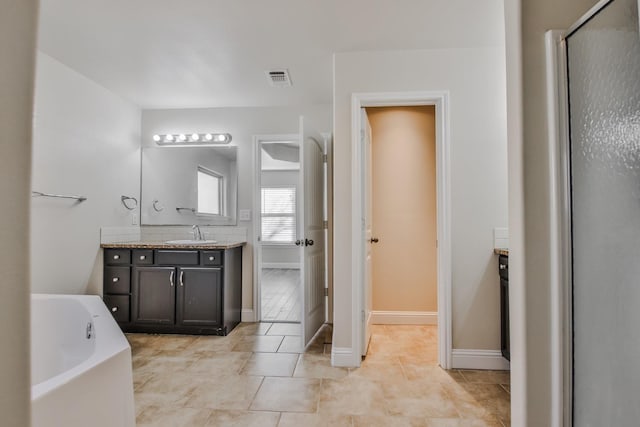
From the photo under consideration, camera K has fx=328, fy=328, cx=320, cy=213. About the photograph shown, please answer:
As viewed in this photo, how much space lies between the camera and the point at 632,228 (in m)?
0.97

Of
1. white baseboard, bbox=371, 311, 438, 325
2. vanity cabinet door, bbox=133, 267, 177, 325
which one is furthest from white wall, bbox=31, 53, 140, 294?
white baseboard, bbox=371, 311, 438, 325

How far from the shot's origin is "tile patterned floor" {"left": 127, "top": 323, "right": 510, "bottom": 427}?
1.77 metres

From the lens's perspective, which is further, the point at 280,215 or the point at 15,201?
the point at 280,215

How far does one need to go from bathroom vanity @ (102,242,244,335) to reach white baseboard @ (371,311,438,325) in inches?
60.9

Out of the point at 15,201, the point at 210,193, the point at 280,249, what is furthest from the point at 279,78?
the point at 280,249

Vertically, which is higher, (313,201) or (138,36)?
(138,36)

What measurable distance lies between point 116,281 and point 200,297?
835mm

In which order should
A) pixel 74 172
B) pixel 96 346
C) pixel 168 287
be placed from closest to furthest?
pixel 96 346 → pixel 74 172 → pixel 168 287

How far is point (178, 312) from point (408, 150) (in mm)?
2766

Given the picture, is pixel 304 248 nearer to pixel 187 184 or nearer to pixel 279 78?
pixel 279 78

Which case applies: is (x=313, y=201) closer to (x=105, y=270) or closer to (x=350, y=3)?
(x=350, y=3)

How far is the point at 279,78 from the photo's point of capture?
298 cm

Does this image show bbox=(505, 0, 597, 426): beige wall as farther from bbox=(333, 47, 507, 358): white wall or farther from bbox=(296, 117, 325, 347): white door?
bbox=(296, 117, 325, 347): white door

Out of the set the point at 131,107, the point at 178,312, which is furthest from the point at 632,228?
the point at 131,107
